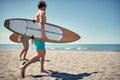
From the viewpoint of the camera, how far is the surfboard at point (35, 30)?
5.08 metres

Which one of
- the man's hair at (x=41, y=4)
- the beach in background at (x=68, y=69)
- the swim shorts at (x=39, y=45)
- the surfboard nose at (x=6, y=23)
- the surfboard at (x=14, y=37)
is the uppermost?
the man's hair at (x=41, y=4)

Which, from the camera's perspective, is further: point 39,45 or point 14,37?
point 14,37

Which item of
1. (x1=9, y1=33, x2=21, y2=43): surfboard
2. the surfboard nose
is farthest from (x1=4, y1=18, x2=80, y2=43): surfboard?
(x1=9, y1=33, x2=21, y2=43): surfboard

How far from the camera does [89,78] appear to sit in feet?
15.1

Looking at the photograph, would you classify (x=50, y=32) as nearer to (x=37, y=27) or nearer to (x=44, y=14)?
(x=37, y=27)

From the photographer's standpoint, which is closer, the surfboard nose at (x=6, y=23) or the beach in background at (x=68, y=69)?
the beach in background at (x=68, y=69)

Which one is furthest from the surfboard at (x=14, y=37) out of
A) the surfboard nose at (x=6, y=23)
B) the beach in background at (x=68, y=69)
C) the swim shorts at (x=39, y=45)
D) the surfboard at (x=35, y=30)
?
the swim shorts at (x=39, y=45)

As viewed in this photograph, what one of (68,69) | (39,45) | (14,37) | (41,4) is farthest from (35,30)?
(14,37)

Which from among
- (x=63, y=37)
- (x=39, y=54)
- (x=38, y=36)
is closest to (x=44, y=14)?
(x=38, y=36)

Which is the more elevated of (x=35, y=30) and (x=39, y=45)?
(x=35, y=30)

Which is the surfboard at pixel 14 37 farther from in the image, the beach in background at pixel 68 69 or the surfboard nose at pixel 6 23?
the surfboard nose at pixel 6 23

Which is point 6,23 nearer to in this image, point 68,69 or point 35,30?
point 35,30

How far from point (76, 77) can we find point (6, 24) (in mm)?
2451

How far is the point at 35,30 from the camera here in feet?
17.1
